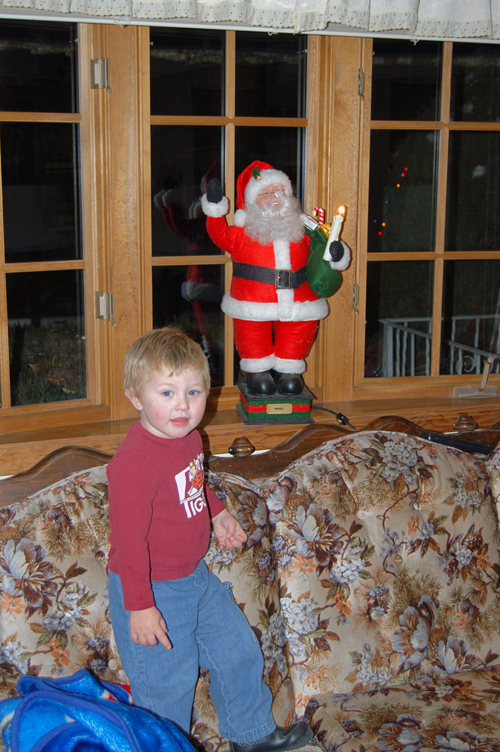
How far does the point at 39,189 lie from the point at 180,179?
369 millimetres

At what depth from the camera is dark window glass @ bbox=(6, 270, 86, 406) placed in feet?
5.92

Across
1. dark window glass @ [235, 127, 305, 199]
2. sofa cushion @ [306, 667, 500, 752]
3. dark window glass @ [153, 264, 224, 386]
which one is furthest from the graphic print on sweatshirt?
dark window glass @ [235, 127, 305, 199]

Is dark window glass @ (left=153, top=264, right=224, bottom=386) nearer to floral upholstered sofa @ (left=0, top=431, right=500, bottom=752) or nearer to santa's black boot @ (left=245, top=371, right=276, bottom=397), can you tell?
santa's black boot @ (left=245, top=371, right=276, bottom=397)

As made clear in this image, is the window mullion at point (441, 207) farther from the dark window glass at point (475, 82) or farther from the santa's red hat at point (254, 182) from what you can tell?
the santa's red hat at point (254, 182)

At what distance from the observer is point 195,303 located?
1.97 metres

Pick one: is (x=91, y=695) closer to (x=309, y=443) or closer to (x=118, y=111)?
(x=309, y=443)

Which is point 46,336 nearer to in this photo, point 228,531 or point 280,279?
point 280,279

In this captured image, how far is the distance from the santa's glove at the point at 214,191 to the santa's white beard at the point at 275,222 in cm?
8

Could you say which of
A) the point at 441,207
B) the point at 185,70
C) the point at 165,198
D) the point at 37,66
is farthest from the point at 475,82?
the point at 37,66

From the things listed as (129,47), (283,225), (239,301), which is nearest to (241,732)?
(239,301)

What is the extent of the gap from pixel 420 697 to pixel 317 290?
0.95 metres

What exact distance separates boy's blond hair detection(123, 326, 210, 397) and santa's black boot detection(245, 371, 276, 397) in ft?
1.95

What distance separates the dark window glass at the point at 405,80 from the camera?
1978mm

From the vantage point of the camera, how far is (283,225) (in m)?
1.70
